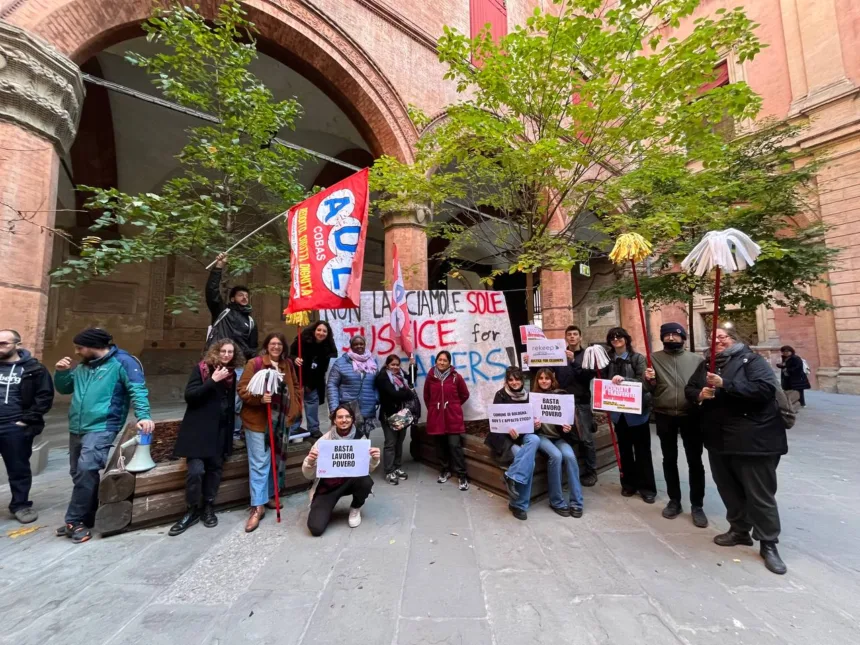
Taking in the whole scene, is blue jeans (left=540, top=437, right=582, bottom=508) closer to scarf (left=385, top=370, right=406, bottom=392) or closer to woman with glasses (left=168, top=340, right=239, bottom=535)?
scarf (left=385, top=370, right=406, bottom=392)

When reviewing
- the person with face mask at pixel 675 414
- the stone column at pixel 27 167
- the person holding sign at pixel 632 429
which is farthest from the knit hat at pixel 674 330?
the stone column at pixel 27 167

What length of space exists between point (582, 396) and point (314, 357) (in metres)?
3.56

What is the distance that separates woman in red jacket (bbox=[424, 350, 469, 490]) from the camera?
431 cm

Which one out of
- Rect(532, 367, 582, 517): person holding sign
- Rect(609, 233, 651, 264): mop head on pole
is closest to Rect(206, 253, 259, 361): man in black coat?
Rect(532, 367, 582, 517): person holding sign

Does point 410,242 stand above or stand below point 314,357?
above

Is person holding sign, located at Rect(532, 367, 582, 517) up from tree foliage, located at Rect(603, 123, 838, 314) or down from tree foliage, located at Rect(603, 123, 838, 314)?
down

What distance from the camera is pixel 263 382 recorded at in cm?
342

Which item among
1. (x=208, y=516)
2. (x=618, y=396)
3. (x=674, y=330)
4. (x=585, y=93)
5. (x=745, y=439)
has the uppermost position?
(x=585, y=93)

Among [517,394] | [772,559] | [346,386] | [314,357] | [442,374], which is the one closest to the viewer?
[772,559]

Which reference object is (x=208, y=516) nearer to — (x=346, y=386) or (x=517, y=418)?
(x=346, y=386)

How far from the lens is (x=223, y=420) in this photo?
11.2ft

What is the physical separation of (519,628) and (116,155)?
12636mm

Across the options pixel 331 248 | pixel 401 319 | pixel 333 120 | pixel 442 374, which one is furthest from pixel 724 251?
pixel 333 120

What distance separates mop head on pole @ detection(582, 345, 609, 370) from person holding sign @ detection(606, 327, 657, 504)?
88mm
